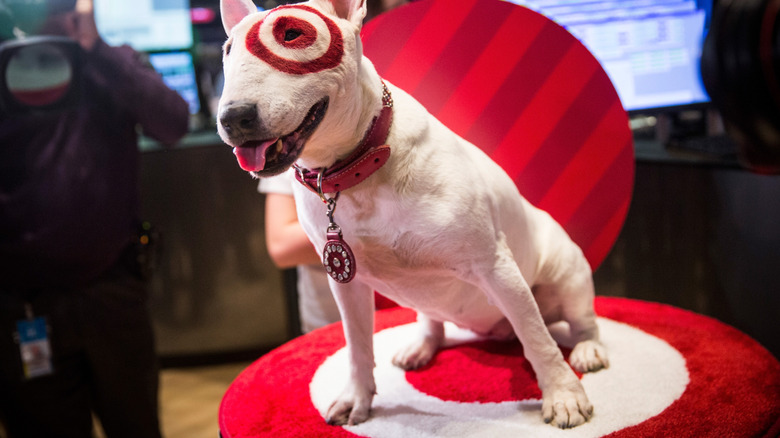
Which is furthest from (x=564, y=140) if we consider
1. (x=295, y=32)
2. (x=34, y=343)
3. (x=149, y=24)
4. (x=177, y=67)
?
(x=149, y=24)

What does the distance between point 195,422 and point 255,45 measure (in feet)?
9.14

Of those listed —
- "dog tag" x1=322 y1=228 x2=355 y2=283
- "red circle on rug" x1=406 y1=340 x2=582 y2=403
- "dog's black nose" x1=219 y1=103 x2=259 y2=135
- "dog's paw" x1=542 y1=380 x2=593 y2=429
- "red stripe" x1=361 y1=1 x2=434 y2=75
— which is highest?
"red stripe" x1=361 y1=1 x2=434 y2=75

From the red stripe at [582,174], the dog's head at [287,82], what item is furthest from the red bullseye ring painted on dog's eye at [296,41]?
the red stripe at [582,174]

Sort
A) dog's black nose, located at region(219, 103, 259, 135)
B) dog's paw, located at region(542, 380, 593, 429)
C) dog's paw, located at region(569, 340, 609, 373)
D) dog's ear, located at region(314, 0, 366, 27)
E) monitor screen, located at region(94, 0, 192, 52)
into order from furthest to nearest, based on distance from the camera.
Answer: monitor screen, located at region(94, 0, 192, 52) → dog's paw, located at region(569, 340, 609, 373) → dog's paw, located at region(542, 380, 593, 429) → dog's ear, located at region(314, 0, 366, 27) → dog's black nose, located at region(219, 103, 259, 135)

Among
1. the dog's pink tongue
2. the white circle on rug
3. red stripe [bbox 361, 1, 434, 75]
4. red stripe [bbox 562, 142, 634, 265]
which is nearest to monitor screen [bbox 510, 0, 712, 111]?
red stripe [bbox 562, 142, 634, 265]

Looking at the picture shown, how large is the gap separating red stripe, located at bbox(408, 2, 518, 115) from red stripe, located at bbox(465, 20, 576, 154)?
0.30 ft

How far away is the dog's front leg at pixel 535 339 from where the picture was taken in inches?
42.5

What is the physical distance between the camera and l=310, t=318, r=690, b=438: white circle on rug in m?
1.09

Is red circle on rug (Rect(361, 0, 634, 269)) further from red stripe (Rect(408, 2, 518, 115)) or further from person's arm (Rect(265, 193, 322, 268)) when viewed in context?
person's arm (Rect(265, 193, 322, 268))

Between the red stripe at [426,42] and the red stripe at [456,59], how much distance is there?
1 centimetres

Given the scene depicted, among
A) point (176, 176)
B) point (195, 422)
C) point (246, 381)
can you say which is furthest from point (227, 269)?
point (246, 381)

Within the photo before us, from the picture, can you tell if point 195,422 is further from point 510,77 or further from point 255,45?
point 255,45

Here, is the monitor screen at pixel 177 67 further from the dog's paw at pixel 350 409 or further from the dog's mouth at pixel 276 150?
the dog's mouth at pixel 276 150

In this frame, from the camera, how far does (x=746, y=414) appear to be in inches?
41.6
